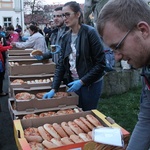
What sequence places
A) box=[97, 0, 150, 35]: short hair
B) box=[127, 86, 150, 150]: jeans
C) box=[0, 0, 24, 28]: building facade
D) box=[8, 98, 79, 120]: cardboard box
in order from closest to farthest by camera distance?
box=[97, 0, 150, 35]: short hair, box=[127, 86, 150, 150]: jeans, box=[8, 98, 79, 120]: cardboard box, box=[0, 0, 24, 28]: building facade

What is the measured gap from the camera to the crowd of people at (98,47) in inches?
36.5

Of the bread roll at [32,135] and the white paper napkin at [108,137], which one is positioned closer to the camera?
the white paper napkin at [108,137]

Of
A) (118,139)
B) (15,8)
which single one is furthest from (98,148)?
(15,8)

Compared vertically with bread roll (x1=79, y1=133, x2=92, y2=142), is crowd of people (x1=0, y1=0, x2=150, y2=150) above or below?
above

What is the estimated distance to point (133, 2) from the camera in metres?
0.93

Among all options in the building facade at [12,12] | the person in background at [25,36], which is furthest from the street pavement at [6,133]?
the building facade at [12,12]

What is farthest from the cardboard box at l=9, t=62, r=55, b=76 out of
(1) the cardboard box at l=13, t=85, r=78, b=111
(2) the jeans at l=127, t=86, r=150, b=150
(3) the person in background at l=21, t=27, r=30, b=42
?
(3) the person in background at l=21, t=27, r=30, b=42

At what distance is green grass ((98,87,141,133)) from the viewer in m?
3.78

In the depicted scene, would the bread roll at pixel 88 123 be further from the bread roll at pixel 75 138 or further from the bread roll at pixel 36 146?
the bread roll at pixel 36 146

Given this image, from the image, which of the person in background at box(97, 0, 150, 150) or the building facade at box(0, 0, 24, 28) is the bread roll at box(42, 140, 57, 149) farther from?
the building facade at box(0, 0, 24, 28)

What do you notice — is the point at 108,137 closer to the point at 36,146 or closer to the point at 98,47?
the point at 36,146

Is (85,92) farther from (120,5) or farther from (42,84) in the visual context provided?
(120,5)

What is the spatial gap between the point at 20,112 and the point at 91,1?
156 inches

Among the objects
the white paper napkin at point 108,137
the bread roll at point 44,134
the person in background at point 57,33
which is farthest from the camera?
the person in background at point 57,33
